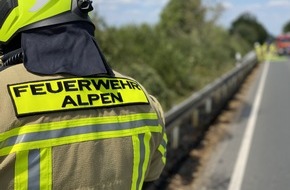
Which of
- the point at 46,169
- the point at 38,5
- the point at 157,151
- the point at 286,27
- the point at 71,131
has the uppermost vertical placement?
the point at 38,5

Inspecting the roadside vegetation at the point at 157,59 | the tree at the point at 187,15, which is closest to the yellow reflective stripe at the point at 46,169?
the roadside vegetation at the point at 157,59

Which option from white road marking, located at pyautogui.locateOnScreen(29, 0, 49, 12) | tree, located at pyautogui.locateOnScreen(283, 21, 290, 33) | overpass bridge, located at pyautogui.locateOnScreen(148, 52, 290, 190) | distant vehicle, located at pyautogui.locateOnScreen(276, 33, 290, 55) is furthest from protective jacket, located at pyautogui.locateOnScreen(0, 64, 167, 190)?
tree, located at pyautogui.locateOnScreen(283, 21, 290, 33)

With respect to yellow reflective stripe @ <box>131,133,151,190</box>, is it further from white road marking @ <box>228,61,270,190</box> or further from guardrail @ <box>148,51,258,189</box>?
white road marking @ <box>228,61,270,190</box>

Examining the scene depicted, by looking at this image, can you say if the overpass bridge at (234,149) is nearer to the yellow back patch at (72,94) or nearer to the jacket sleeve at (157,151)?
the jacket sleeve at (157,151)

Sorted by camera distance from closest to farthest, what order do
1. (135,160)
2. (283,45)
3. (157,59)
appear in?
1. (135,160)
2. (157,59)
3. (283,45)

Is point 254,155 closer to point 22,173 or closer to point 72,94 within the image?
point 72,94

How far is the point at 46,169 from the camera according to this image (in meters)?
1.49

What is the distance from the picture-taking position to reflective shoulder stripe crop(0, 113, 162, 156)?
1.43 m

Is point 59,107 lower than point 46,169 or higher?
higher

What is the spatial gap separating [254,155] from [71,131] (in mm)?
6244

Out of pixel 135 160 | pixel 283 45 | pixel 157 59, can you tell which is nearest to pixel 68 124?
pixel 135 160

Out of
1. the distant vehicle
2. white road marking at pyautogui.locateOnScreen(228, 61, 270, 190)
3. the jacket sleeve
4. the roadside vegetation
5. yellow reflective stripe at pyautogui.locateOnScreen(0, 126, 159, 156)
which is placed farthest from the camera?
the distant vehicle

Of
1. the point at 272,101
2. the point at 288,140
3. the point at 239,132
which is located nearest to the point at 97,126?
the point at 288,140

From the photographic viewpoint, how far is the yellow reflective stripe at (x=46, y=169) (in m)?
1.48
